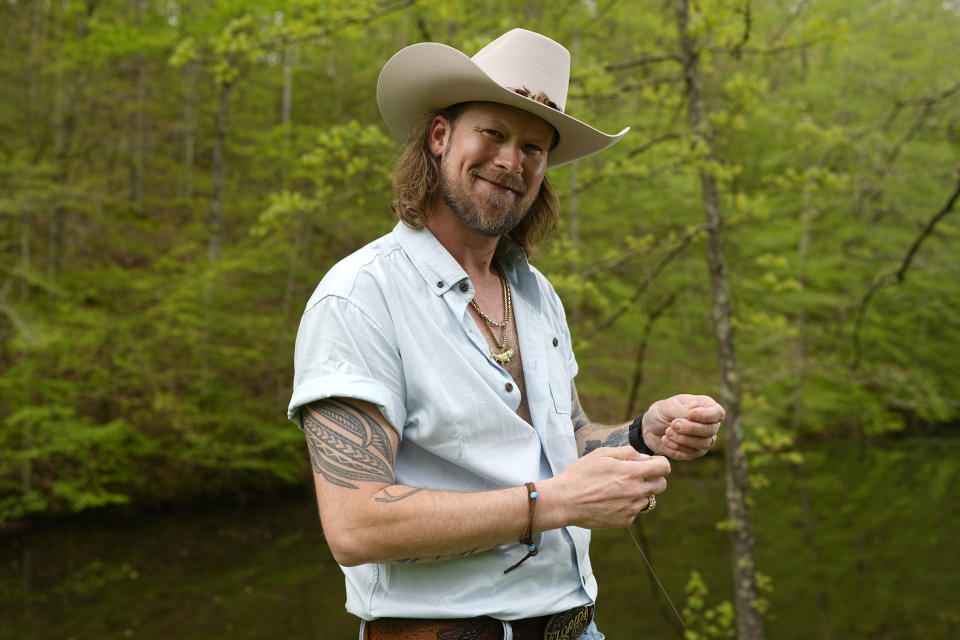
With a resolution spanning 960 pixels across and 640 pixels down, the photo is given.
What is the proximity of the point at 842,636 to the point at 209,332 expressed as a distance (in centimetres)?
929

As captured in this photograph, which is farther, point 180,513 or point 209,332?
point 209,332

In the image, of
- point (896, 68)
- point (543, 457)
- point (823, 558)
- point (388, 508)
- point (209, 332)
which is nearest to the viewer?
point (388, 508)

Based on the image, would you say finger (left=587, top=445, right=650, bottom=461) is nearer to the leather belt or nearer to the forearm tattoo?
the leather belt

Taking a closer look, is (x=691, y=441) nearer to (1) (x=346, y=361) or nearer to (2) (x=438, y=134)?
(1) (x=346, y=361)

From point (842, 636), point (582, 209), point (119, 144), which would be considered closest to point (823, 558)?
point (842, 636)

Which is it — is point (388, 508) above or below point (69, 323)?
above

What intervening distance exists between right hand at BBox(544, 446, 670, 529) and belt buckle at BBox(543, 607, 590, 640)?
1.02 ft

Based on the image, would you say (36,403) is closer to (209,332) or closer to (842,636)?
(209,332)

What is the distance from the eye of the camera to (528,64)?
180cm

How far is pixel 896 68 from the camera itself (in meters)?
14.0

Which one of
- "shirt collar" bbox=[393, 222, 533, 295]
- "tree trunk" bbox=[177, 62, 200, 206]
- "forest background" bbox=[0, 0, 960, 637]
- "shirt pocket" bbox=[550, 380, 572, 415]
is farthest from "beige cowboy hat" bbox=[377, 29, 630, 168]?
"tree trunk" bbox=[177, 62, 200, 206]

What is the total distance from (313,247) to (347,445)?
1255cm

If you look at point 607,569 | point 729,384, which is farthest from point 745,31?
point 607,569

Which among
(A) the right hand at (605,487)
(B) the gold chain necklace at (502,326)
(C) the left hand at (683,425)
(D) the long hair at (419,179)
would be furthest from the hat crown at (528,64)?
(A) the right hand at (605,487)
